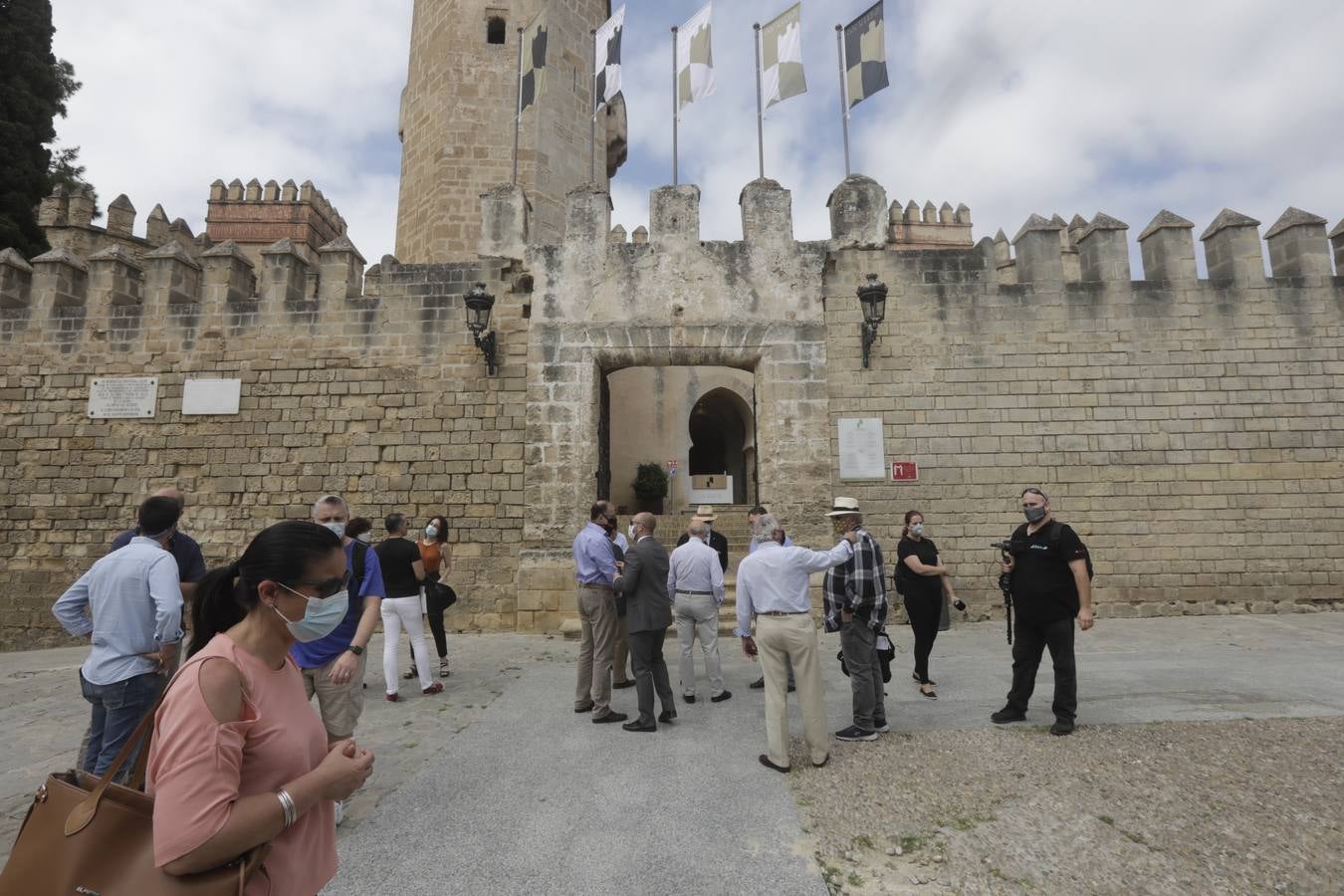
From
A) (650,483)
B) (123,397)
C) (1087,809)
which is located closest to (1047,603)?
(1087,809)

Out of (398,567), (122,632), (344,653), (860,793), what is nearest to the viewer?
(122,632)

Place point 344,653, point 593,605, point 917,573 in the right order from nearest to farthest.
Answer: point 344,653, point 593,605, point 917,573

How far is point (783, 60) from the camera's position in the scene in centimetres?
945

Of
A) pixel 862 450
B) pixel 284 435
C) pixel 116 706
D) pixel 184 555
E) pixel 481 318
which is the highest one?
pixel 481 318

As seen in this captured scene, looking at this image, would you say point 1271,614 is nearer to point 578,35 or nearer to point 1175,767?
point 1175,767

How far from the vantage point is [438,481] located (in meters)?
8.62

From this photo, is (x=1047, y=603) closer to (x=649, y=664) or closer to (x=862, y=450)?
(x=649, y=664)

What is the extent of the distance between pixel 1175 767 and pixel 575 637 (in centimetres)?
577

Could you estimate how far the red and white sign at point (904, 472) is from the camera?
8.50m

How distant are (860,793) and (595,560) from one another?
251cm

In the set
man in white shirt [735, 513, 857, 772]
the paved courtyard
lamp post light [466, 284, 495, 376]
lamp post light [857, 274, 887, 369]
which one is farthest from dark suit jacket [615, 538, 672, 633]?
lamp post light [857, 274, 887, 369]

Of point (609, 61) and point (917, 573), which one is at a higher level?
point (609, 61)

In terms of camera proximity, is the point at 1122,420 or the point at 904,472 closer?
the point at 904,472

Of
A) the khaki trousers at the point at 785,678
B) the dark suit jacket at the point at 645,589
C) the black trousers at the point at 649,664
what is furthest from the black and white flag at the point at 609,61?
the khaki trousers at the point at 785,678
